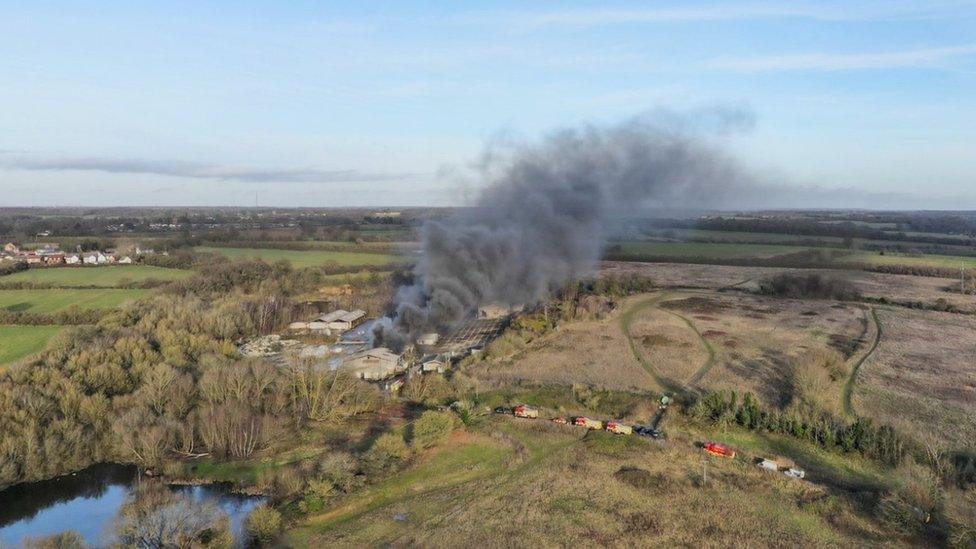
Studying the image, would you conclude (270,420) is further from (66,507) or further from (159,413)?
(66,507)

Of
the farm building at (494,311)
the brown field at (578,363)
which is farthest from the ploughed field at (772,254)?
the brown field at (578,363)

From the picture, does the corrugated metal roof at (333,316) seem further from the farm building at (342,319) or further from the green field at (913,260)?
the green field at (913,260)

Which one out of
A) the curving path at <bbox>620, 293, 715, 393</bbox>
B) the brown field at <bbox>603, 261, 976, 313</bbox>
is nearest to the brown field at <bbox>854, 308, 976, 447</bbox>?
the curving path at <bbox>620, 293, 715, 393</bbox>

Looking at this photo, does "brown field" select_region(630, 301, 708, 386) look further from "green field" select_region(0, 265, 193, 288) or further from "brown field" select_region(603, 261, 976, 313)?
"green field" select_region(0, 265, 193, 288)

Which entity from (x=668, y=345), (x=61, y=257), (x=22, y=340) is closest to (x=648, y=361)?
(x=668, y=345)

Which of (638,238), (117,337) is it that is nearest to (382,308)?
(117,337)
